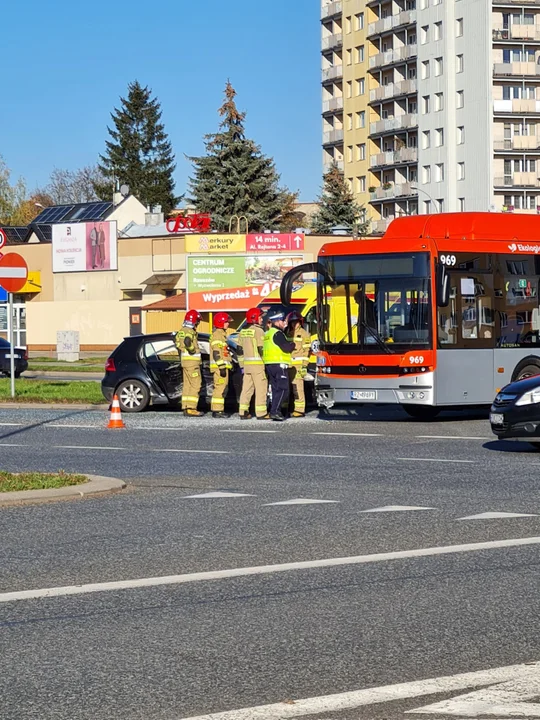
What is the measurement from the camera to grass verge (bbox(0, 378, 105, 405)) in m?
28.4

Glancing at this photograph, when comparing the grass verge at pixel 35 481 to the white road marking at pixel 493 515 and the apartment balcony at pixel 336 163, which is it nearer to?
the white road marking at pixel 493 515

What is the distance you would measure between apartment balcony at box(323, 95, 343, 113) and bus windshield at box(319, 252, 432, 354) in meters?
90.1

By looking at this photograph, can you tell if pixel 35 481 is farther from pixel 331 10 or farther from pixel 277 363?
pixel 331 10

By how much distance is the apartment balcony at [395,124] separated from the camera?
9950cm

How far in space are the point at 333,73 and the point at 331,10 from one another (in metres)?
4.93

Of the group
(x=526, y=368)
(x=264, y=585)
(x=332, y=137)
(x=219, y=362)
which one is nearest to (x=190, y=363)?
(x=219, y=362)

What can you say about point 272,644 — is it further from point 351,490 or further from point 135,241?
point 135,241

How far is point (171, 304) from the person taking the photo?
68188 millimetres

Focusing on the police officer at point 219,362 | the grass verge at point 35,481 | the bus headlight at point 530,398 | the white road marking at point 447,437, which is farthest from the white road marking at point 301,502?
the police officer at point 219,362

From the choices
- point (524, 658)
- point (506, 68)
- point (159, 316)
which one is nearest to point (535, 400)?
point (524, 658)

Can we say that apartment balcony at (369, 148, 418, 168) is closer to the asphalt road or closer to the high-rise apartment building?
the high-rise apartment building

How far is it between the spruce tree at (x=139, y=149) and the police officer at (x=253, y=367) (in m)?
93.5

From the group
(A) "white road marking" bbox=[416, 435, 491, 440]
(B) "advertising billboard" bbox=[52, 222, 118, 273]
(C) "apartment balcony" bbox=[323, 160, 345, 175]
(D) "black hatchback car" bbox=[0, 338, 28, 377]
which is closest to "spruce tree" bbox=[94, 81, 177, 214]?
(C) "apartment balcony" bbox=[323, 160, 345, 175]

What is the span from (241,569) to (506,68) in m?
87.1
